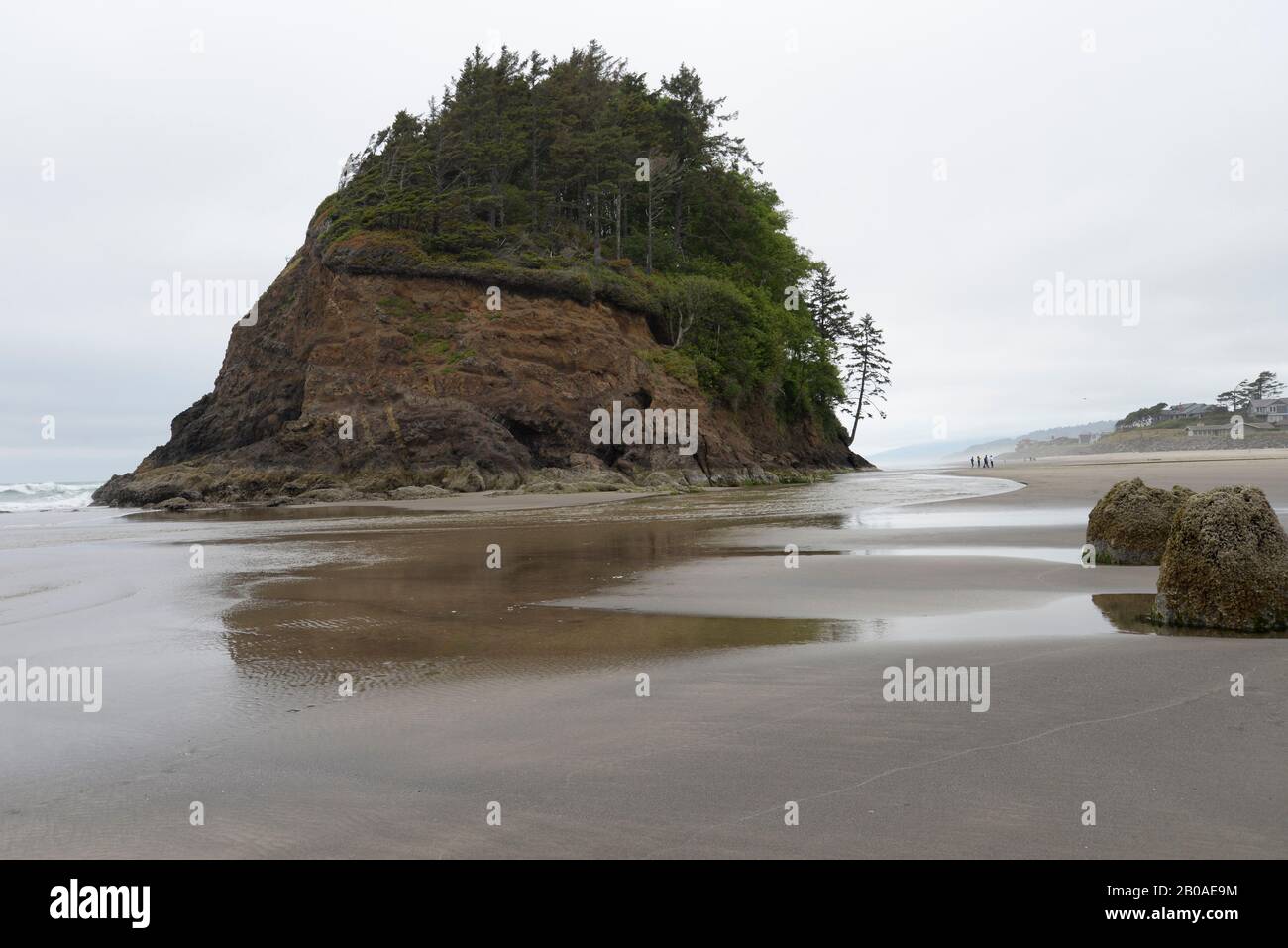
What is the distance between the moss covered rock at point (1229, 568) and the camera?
254 inches

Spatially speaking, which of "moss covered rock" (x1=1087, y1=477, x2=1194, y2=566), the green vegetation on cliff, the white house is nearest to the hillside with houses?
the white house

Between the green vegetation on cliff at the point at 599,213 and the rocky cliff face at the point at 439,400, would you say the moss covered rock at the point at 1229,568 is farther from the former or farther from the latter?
the green vegetation on cliff at the point at 599,213

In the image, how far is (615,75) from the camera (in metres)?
60.7

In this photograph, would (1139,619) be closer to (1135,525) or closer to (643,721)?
(1135,525)

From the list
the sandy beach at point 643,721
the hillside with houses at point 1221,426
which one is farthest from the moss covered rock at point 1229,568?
the hillside with houses at point 1221,426

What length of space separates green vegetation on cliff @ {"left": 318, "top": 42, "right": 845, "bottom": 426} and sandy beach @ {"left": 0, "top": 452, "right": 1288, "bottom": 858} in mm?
33983

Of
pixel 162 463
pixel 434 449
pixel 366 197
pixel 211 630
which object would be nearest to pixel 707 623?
pixel 211 630

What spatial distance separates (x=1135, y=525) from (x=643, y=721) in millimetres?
8770

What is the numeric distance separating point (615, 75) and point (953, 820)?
65.5 m

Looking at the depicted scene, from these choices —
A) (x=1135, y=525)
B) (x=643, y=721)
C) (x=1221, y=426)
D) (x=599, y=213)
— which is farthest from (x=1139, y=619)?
(x=1221, y=426)

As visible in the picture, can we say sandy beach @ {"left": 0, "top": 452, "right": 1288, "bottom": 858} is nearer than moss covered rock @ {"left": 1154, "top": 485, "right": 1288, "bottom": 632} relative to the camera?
Yes

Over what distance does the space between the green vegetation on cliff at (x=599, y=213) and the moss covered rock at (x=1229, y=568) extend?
3652 cm

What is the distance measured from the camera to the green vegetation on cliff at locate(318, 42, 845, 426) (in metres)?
42.3

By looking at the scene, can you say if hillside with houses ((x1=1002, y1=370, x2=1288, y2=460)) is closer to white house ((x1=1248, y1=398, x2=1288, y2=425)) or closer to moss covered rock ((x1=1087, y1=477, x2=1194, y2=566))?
white house ((x1=1248, y1=398, x2=1288, y2=425))
